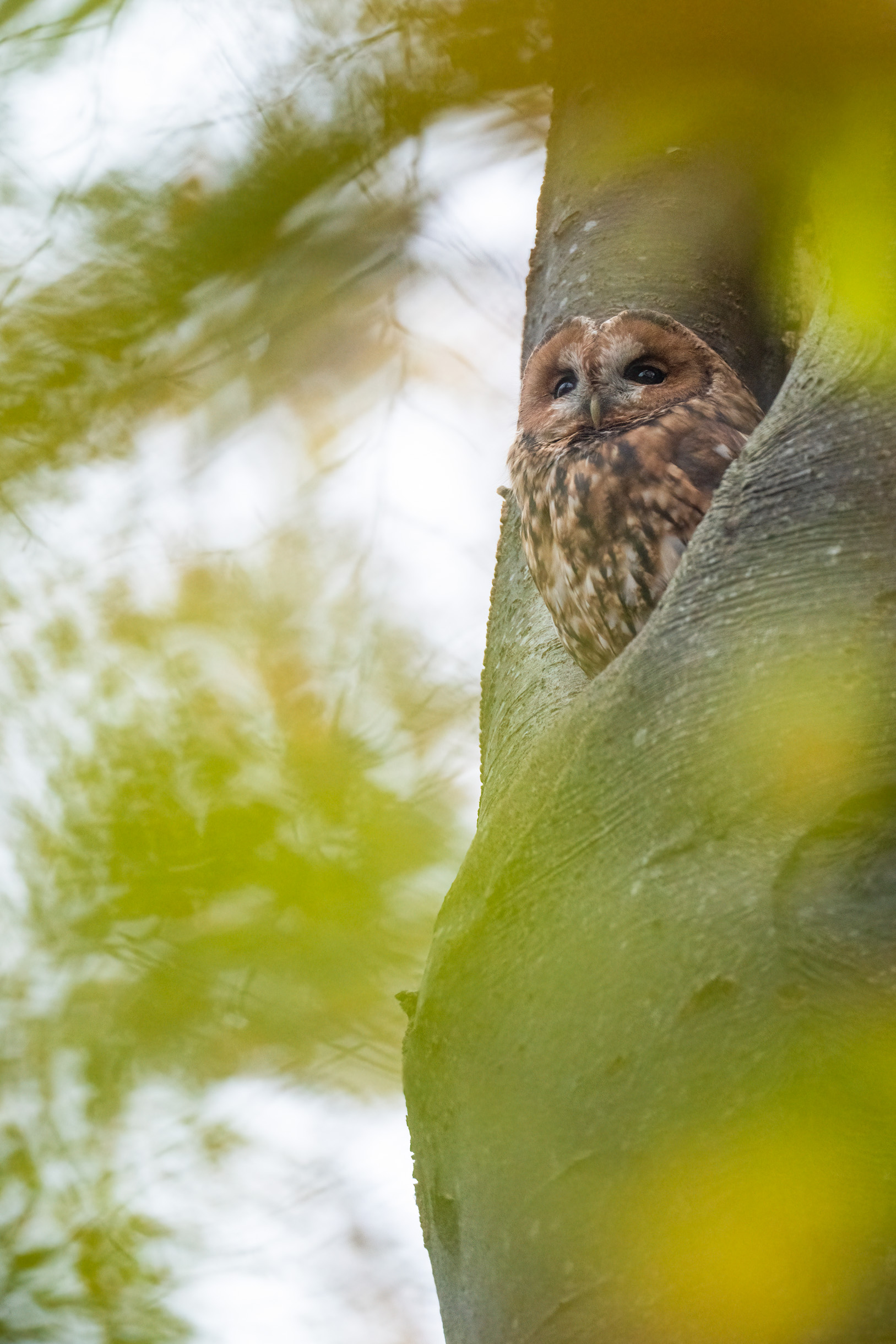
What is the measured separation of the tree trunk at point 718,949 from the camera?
38.9 inches

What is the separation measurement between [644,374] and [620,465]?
0.23 m

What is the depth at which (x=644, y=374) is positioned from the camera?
2.15 meters

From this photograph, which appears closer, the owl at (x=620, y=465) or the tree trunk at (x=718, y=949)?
the tree trunk at (x=718, y=949)

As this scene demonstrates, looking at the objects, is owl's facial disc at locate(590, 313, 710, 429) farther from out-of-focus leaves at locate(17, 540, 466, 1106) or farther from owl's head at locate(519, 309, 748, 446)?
out-of-focus leaves at locate(17, 540, 466, 1106)

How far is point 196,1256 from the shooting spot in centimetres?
149

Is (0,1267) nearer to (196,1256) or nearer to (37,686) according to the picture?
(196,1256)

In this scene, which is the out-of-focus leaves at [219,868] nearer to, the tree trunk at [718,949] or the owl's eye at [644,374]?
the tree trunk at [718,949]

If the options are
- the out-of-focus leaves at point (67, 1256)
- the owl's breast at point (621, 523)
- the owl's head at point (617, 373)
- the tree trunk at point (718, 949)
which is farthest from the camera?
the owl's head at point (617, 373)

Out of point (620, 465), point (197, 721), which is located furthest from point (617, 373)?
point (197, 721)

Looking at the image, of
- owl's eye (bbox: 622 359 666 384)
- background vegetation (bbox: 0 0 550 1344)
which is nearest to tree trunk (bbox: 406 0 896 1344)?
background vegetation (bbox: 0 0 550 1344)

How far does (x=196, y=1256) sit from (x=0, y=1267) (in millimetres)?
297

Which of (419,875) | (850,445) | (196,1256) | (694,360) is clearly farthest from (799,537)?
(196,1256)

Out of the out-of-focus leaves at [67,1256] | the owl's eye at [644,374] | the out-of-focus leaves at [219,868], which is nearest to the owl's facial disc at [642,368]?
the owl's eye at [644,374]

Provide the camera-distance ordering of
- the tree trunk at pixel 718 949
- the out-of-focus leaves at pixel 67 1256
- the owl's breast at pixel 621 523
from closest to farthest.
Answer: the tree trunk at pixel 718 949 → the out-of-focus leaves at pixel 67 1256 → the owl's breast at pixel 621 523
